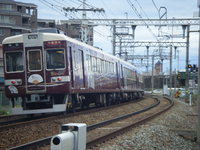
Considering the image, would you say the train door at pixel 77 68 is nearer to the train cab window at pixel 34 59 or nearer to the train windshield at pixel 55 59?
the train windshield at pixel 55 59

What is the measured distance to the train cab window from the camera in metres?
12.6

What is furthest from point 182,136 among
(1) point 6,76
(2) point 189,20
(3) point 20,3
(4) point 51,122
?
(3) point 20,3

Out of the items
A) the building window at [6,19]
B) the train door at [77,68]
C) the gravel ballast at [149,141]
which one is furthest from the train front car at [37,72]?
the building window at [6,19]

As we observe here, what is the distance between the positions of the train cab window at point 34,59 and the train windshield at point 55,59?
34 cm

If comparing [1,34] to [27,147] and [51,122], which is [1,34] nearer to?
[51,122]

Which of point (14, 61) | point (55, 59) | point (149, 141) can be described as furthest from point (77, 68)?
point (149, 141)

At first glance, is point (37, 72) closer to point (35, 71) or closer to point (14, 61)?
point (35, 71)

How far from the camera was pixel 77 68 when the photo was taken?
13.8 meters

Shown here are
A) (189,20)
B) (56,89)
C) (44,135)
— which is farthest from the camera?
(189,20)

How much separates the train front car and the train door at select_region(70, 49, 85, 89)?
671 mm

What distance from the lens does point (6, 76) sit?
12812mm

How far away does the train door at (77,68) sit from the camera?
13.2 m

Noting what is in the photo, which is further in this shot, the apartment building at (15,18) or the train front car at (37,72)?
the apartment building at (15,18)

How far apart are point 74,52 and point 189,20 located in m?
17.6
